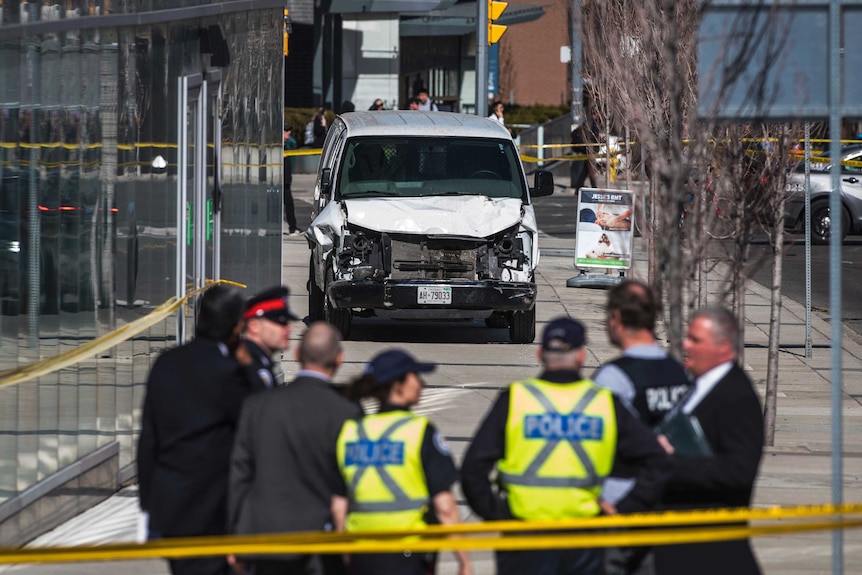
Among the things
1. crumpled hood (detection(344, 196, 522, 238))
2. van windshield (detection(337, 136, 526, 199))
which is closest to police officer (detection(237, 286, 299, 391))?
crumpled hood (detection(344, 196, 522, 238))

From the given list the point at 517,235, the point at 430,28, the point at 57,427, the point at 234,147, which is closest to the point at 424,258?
the point at 517,235

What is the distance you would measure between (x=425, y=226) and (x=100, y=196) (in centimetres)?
599

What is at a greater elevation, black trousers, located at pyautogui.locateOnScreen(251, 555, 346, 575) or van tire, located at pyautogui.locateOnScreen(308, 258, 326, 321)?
van tire, located at pyautogui.locateOnScreen(308, 258, 326, 321)

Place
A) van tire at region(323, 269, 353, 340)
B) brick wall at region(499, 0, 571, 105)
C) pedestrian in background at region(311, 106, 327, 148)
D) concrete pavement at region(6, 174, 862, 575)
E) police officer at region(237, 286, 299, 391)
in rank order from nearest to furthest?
police officer at region(237, 286, 299, 391)
concrete pavement at region(6, 174, 862, 575)
van tire at region(323, 269, 353, 340)
pedestrian in background at region(311, 106, 327, 148)
brick wall at region(499, 0, 571, 105)

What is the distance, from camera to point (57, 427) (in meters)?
8.23

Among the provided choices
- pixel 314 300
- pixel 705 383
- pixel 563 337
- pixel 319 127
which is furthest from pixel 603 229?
pixel 319 127

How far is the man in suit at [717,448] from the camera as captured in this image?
5324 mm

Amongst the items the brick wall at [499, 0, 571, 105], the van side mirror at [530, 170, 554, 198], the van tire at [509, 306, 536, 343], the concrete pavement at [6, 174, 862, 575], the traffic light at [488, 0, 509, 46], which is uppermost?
the brick wall at [499, 0, 571, 105]

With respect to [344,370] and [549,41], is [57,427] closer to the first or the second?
[344,370]

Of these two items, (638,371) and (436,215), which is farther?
(436,215)

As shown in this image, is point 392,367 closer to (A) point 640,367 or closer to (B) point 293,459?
(B) point 293,459

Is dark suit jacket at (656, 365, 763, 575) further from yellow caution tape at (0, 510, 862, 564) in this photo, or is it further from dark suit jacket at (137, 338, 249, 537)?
dark suit jacket at (137, 338, 249, 537)

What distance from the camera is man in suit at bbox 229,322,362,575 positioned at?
206 inches

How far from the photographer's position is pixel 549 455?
205 inches
